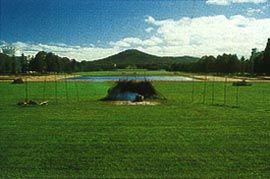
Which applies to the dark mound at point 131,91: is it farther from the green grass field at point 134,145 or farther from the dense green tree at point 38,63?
the dense green tree at point 38,63

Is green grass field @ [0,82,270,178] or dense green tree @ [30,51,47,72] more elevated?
dense green tree @ [30,51,47,72]

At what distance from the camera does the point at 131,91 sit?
23.4 m

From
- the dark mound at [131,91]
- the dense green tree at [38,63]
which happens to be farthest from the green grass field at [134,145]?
the dense green tree at [38,63]

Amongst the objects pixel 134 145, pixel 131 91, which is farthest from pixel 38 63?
pixel 134 145

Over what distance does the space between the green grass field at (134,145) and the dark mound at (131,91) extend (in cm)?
680

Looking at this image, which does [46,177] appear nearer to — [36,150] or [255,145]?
[36,150]

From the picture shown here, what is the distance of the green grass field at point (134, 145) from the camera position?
706 centimetres

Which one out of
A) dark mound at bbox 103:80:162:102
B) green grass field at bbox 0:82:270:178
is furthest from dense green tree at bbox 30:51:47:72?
green grass field at bbox 0:82:270:178

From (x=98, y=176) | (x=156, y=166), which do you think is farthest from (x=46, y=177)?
(x=156, y=166)

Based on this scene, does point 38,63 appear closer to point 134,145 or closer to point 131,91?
point 131,91

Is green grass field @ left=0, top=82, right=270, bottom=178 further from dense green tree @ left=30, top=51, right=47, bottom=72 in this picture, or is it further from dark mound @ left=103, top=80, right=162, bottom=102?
dense green tree @ left=30, top=51, right=47, bottom=72

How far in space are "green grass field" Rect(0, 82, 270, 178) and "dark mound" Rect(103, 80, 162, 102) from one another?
6.80 metres

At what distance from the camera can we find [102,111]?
1628cm

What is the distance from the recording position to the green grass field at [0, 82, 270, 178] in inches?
278
